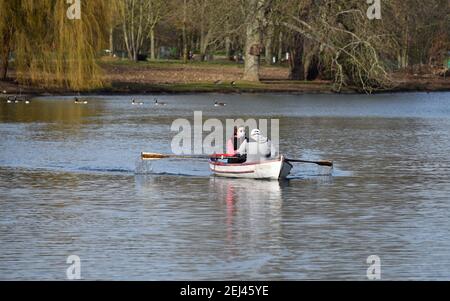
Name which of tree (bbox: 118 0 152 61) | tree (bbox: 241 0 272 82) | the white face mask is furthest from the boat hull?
tree (bbox: 118 0 152 61)

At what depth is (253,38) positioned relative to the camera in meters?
83.8

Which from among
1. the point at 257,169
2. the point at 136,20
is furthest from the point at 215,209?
the point at 136,20

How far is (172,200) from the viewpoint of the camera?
31562 millimetres

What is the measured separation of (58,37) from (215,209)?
33924 millimetres

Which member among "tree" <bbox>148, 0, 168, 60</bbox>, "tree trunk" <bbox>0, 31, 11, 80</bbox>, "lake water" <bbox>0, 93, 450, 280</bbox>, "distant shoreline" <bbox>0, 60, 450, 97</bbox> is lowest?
"distant shoreline" <bbox>0, 60, 450, 97</bbox>

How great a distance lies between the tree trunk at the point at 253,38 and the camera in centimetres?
7950

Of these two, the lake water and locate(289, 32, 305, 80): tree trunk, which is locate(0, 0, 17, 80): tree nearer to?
the lake water

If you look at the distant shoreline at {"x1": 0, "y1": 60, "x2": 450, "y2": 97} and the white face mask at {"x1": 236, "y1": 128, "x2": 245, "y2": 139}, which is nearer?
the white face mask at {"x1": 236, "y1": 128, "x2": 245, "y2": 139}

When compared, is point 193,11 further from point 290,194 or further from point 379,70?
point 290,194

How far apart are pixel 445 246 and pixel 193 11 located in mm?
69070

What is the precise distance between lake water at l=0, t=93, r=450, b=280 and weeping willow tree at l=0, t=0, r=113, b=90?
24.7ft

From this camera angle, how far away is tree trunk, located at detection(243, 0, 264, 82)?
261ft

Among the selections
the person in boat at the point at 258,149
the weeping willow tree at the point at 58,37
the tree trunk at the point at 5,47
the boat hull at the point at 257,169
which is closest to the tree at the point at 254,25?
the weeping willow tree at the point at 58,37
